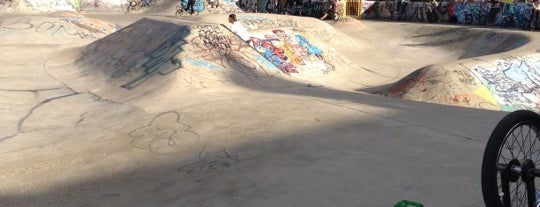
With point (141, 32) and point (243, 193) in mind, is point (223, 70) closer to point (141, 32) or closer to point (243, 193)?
point (141, 32)

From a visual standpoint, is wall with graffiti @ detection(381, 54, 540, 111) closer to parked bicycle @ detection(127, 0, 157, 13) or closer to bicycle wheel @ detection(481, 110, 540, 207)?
bicycle wheel @ detection(481, 110, 540, 207)

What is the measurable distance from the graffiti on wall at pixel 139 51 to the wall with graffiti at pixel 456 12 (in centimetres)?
1623

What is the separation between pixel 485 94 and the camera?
11.4 m

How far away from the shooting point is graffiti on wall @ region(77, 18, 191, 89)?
10.1 m

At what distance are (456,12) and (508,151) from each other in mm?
24486

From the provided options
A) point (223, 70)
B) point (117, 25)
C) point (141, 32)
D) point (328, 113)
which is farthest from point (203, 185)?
point (117, 25)

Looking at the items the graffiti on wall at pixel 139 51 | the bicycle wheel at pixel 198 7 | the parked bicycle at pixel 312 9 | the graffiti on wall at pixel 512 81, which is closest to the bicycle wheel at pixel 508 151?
the graffiti on wall at pixel 139 51

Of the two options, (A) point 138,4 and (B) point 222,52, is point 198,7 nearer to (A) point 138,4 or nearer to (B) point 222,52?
(A) point 138,4

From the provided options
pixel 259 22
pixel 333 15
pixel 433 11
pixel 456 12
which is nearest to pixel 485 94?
pixel 259 22

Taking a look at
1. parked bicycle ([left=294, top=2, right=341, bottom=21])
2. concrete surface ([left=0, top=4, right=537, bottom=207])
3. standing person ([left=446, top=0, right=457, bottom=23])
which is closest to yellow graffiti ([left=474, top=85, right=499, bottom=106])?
concrete surface ([left=0, top=4, right=537, bottom=207])

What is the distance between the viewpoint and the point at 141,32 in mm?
12664

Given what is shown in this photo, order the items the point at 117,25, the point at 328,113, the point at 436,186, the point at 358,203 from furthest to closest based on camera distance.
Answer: the point at 117,25 < the point at 328,113 < the point at 436,186 < the point at 358,203

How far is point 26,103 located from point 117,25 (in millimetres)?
13159

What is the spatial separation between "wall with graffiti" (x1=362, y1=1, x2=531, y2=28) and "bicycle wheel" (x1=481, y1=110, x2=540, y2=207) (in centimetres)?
2068
